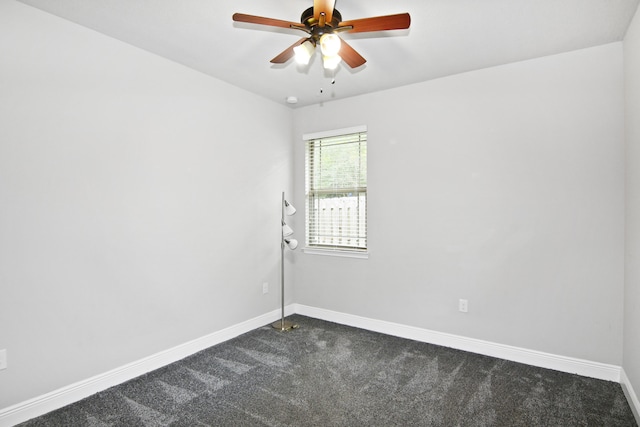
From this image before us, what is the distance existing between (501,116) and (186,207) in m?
2.87

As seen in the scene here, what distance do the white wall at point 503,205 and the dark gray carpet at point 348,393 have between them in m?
0.41

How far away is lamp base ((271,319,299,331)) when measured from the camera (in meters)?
3.73

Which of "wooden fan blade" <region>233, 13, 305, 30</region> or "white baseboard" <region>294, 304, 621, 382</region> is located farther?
"white baseboard" <region>294, 304, 621, 382</region>

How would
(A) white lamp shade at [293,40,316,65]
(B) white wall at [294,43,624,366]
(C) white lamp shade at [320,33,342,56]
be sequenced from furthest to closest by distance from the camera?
(B) white wall at [294,43,624,366] → (A) white lamp shade at [293,40,316,65] → (C) white lamp shade at [320,33,342,56]

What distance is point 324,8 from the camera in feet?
5.81

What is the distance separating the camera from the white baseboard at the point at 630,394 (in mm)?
2158

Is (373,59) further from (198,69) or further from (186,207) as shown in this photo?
(186,207)

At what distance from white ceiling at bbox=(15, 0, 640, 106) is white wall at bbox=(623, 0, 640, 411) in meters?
0.23

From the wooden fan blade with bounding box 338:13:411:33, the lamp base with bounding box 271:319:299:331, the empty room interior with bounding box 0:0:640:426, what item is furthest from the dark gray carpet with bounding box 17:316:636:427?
the wooden fan blade with bounding box 338:13:411:33

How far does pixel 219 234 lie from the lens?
11.2 feet

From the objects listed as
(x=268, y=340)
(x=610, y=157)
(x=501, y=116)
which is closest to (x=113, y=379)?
(x=268, y=340)

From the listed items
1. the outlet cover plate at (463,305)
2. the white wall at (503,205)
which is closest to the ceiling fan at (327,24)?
the white wall at (503,205)

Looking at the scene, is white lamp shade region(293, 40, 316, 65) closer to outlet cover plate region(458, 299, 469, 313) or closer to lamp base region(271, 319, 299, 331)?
outlet cover plate region(458, 299, 469, 313)

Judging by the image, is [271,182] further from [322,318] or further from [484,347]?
[484,347]
